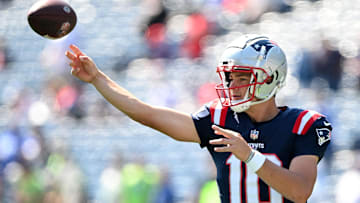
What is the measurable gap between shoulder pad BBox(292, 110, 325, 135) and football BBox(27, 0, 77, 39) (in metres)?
1.47

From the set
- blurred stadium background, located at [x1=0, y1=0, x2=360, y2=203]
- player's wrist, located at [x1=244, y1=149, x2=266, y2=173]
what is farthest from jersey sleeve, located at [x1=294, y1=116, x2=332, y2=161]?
blurred stadium background, located at [x1=0, y1=0, x2=360, y2=203]

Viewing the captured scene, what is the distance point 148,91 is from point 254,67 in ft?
24.5

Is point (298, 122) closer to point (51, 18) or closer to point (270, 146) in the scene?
point (270, 146)

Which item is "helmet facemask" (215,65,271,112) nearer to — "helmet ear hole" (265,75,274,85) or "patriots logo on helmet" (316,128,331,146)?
"helmet ear hole" (265,75,274,85)

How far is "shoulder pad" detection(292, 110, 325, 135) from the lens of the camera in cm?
322

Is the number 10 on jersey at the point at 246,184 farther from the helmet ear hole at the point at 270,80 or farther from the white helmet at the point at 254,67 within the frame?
the helmet ear hole at the point at 270,80

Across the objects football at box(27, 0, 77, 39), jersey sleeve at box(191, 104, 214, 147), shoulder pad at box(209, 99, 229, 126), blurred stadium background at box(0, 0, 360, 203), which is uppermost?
football at box(27, 0, 77, 39)

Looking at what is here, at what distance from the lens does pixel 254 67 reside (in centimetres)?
328

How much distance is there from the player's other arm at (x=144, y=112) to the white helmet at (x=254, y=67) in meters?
0.24

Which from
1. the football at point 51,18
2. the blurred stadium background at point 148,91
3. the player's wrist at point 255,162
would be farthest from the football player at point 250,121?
the blurred stadium background at point 148,91

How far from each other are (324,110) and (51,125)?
465cm

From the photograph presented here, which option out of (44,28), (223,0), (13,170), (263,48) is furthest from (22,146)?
(263,48)

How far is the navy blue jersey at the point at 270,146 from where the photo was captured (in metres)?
3.19

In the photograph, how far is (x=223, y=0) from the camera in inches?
431
